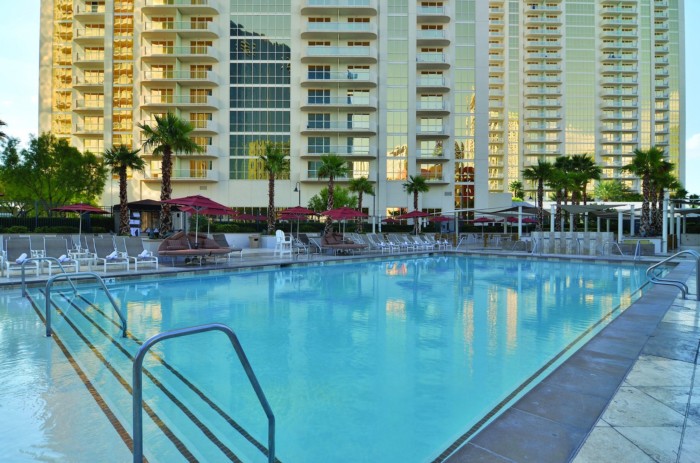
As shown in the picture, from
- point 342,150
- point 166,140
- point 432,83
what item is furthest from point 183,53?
point 432,83

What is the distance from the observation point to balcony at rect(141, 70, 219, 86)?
38.7m

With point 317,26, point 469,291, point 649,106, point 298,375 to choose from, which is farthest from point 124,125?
point 649,106

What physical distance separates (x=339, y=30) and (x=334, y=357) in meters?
39.8

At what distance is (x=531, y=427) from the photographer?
9.19 feet

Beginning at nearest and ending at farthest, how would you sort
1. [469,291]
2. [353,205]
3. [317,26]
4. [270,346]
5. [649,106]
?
[270,346] → [469,291] → [353,205] → [317,26] → [649,106]

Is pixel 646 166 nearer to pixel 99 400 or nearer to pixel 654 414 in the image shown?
pixel 654 414

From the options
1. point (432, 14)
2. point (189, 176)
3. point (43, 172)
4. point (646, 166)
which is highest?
point (432, 14)

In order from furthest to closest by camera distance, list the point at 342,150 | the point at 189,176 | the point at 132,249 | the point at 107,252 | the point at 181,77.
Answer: the point at 342,150, the point at 189,176, the point at 181,77, the point at 132,249, the point at 107,252

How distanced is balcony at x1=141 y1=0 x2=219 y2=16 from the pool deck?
4457 cm

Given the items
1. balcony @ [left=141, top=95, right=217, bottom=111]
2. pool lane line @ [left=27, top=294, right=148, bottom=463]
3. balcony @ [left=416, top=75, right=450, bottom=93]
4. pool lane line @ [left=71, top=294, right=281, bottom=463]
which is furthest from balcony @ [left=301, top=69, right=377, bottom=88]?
pool lane line @ [left=27, top=294, right=148, bottom=463]

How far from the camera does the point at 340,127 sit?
39969mm

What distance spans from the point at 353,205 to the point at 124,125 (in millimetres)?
24714

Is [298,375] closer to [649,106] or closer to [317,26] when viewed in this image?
[317,26]

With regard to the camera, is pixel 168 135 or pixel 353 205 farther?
pixel 353 205
